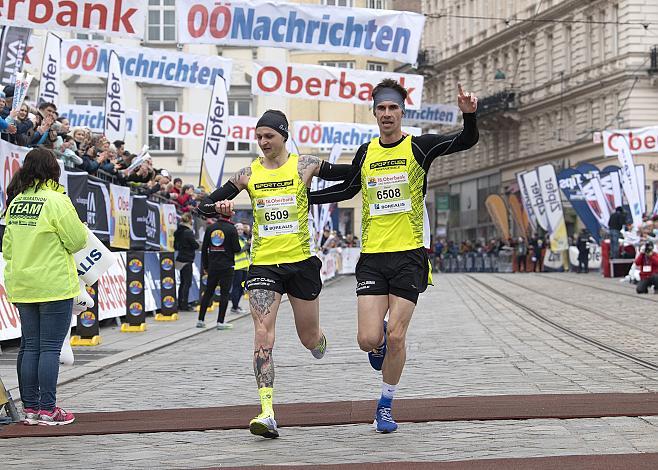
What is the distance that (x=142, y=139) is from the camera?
186ft

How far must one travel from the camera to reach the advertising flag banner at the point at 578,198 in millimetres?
44188

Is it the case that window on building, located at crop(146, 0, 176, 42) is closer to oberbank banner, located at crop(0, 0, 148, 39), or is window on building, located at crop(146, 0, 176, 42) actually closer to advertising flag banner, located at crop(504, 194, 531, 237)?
advertising flag banner, located at crop(504, 194, 531, 237)

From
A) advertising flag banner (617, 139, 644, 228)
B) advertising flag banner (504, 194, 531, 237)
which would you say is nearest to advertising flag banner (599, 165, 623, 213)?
advertising flag banner (617, 139, 644, 228)

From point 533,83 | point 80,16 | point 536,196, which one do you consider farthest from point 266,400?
point 533,83

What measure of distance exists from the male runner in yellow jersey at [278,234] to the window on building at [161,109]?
4806 centimetres

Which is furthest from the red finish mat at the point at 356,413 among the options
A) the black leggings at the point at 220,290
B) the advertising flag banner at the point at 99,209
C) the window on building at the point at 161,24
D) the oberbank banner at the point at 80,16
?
the window on building at the point at 161,24

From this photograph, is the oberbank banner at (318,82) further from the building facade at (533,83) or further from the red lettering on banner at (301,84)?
the building facade at (533,83)


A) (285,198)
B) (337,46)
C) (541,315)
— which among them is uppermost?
(337,46)

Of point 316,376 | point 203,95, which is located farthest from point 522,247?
point 316,376

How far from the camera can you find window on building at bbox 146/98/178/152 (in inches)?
2222

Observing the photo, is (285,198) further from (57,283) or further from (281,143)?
(57,283)

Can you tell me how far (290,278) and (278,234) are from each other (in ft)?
0.94

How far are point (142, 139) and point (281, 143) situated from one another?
4873cm

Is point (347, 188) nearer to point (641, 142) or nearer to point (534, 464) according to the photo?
point (534, 464)
